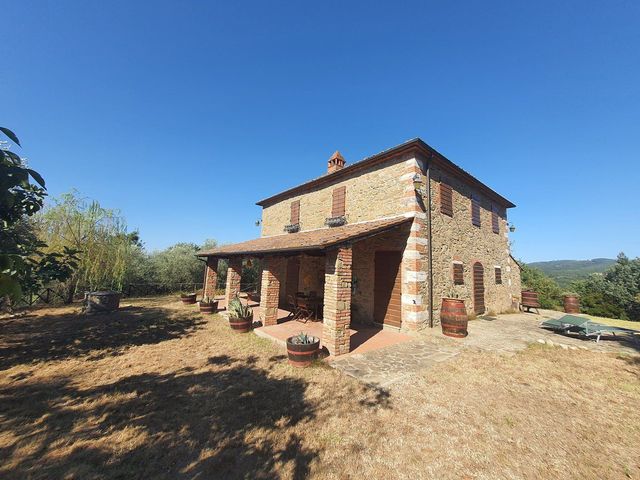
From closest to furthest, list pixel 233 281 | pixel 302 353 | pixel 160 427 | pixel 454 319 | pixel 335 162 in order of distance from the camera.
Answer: pixel 160 427
pixel 302 353
pixel 454 319
pixel 233 281
pixel 335 162

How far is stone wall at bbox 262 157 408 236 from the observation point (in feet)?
30.5

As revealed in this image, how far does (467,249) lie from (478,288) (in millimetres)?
1995

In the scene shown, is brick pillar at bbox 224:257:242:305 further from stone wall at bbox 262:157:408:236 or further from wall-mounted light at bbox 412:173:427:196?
wall-mounted light at bbox 412:173:427:196

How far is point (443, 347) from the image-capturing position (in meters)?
7.15

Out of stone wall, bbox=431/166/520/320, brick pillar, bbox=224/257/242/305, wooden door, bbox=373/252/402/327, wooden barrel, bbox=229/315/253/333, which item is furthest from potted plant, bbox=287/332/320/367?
brick pillar, bbox=224/257/242/305

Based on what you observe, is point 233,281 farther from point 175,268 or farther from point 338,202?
point 175,268

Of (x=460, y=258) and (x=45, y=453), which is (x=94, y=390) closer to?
(x=45, y=453)

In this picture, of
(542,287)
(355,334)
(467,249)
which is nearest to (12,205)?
(355,334)

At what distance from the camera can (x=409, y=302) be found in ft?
27.9

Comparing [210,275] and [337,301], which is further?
[210,275]

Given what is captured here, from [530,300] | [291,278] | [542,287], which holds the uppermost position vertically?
[291,278]

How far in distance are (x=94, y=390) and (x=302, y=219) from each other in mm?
10356

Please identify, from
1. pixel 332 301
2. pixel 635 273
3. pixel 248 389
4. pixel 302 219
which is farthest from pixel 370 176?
pixel 635 273

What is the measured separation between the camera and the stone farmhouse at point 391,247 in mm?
7066
